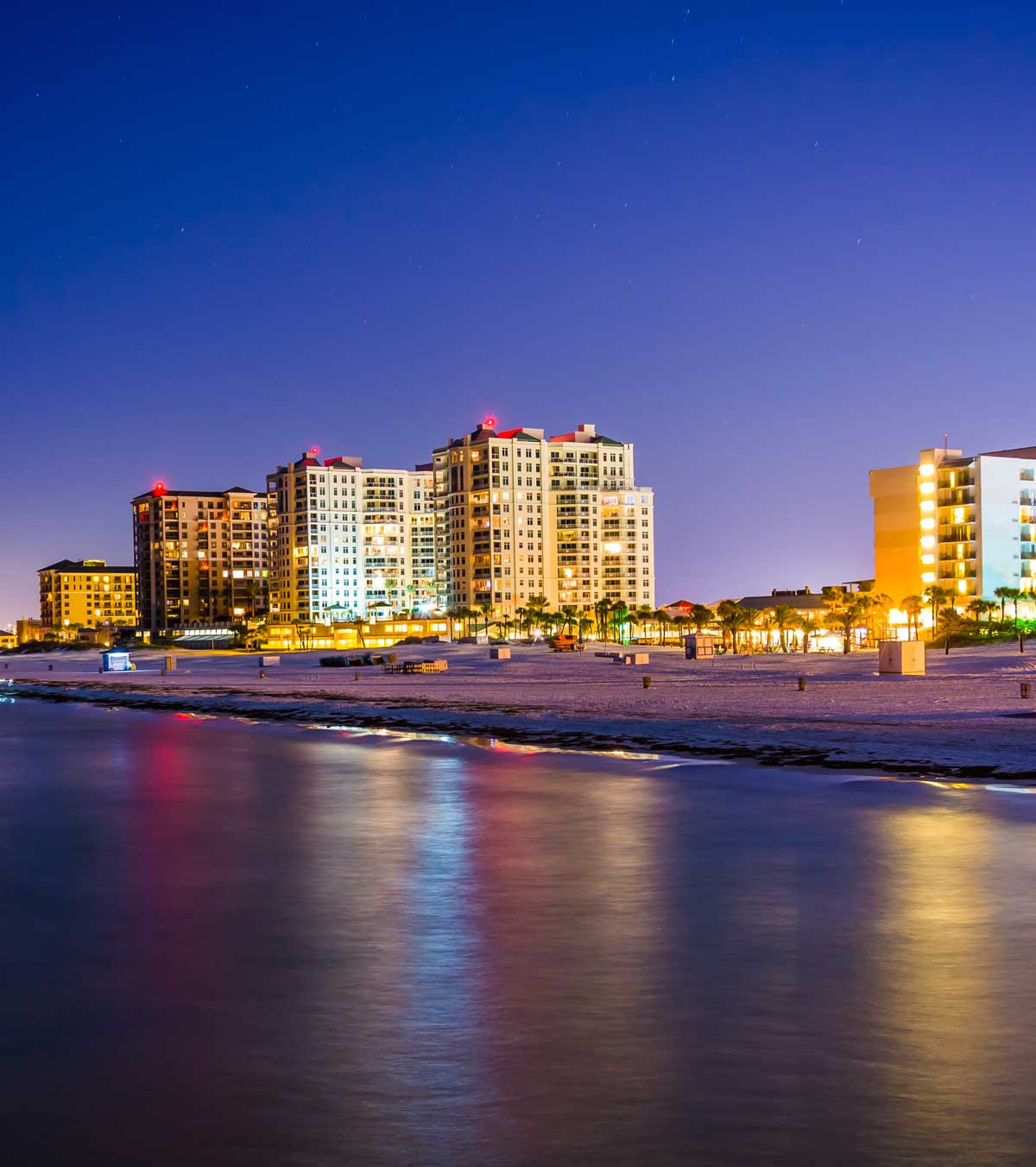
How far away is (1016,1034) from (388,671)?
296ft

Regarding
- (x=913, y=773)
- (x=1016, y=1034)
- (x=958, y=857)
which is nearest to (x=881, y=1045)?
(x=1016, y=1034)

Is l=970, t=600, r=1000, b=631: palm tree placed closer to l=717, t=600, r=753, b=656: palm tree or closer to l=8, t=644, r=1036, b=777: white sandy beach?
l=717, t=600, r=753, b=656: palm tree

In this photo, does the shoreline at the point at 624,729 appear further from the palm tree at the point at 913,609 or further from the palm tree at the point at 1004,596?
the palm tree at the point at 1004,596

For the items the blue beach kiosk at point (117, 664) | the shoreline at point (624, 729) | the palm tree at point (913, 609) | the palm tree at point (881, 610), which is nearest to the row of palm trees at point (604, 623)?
the palm tree at point (881, 610)

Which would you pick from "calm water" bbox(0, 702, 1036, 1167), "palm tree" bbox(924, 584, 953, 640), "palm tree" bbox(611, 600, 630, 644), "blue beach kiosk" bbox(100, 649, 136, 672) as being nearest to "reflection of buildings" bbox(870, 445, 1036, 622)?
"palm tree" bbox(924, 584, 953, 640)

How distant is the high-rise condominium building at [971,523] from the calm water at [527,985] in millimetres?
128204

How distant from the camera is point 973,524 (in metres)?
142

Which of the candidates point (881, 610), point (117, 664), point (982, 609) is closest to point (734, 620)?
point (881, 610)

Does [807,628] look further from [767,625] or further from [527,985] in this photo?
[527,985]

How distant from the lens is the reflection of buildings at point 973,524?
464 feet

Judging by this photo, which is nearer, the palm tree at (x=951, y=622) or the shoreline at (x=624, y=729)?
the shoreline at (x=624, y=729)

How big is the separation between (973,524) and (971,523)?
0.96 feet

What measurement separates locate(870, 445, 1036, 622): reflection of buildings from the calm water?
128 m

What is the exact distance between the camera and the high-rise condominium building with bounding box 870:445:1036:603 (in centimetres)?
14150
